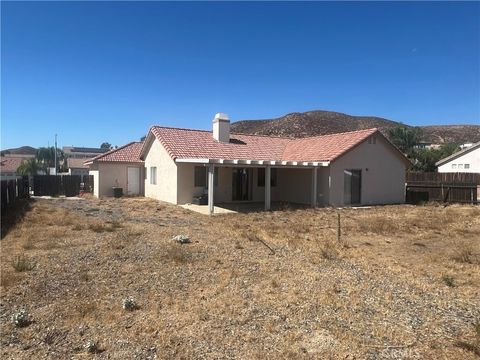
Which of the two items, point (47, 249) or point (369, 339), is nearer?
point (369, 339)

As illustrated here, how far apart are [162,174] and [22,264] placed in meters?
14.8

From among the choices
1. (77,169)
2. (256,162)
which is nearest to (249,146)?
(256,162)

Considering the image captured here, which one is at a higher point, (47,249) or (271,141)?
(271,141)

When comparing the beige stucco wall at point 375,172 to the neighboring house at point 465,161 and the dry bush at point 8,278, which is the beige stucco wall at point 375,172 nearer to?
the dry bush at point 8,278

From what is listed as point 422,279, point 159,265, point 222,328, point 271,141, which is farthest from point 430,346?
point 271,141

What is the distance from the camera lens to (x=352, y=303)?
18.9 ft

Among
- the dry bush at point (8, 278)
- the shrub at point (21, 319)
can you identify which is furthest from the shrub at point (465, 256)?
the dry bush at point (8, 278)

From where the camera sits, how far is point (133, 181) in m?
26.8

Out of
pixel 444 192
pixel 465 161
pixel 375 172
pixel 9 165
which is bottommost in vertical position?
pixel 444 192

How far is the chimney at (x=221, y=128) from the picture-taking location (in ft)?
76.0

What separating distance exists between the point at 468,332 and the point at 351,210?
14.5 metres

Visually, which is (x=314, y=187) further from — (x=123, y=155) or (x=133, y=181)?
(x=123, y=155)

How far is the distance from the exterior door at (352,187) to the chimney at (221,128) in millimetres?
7298

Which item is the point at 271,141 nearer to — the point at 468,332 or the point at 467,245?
the point at 467,245
